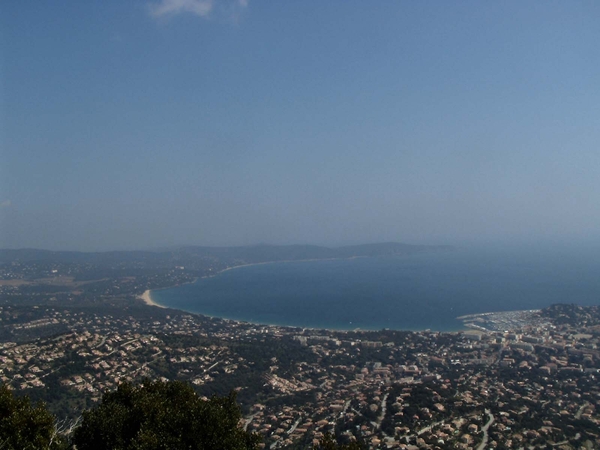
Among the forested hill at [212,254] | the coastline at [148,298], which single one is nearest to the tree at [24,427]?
the coastline at [148,298]

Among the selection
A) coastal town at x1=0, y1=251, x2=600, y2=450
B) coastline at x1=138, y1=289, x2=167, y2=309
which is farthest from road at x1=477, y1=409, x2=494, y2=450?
coastline at x1=138, y1=289, x2=167, y2=309

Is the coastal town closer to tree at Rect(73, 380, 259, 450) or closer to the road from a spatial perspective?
the road

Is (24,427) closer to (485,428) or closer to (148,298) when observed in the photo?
(485,428)

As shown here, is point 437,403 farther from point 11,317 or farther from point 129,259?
point 129,259

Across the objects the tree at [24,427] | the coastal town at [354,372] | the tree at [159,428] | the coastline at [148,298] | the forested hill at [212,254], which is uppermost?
the tree at [24,427]

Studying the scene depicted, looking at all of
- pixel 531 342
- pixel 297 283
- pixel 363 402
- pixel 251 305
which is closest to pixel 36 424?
pixel 363 402

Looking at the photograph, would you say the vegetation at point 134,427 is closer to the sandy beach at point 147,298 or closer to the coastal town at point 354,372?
the coastal town at point 354,372

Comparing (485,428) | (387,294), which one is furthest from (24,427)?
(387,294)
